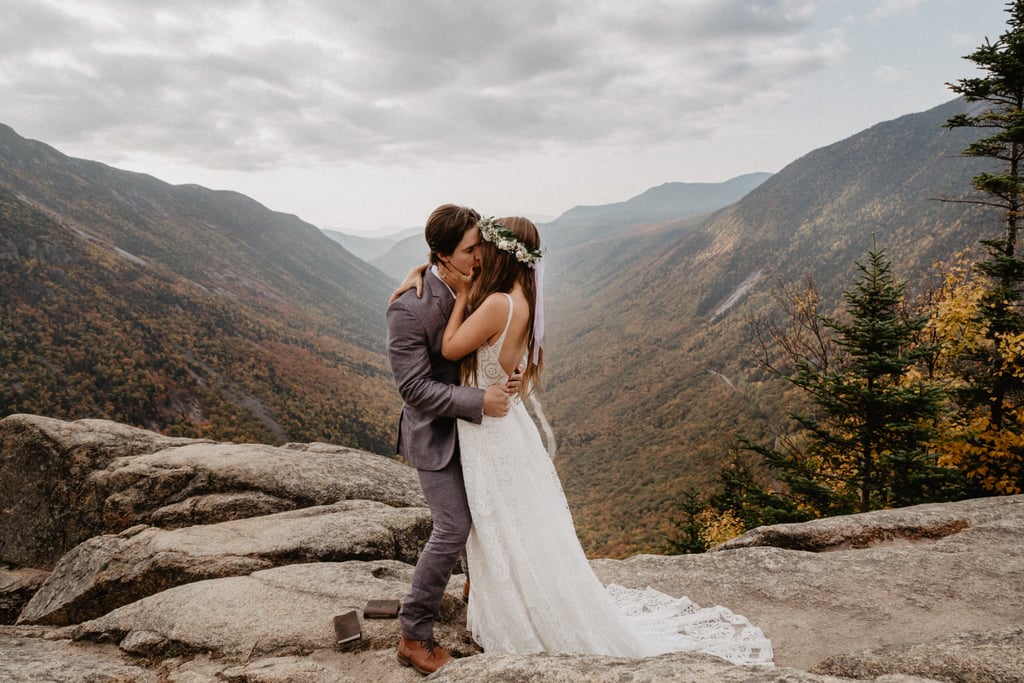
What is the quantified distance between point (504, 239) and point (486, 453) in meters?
1.44

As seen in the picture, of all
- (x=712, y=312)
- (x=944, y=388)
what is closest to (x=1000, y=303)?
(x=944, y=388)

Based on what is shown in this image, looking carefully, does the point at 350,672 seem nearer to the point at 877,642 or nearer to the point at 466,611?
the point at 466,611

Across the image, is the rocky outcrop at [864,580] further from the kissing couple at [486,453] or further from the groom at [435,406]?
the groom at [435,406]

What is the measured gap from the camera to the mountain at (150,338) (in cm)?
3672

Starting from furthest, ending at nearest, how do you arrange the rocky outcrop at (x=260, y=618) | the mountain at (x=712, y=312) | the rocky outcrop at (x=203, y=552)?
the mountain at (x=712, y=312)
the rocky outcrop at (x=203, y=552)
the rocky outcrop at (x=260, y=618)

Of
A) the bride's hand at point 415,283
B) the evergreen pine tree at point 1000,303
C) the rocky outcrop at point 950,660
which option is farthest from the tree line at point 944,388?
the bride's hand at point 415,283

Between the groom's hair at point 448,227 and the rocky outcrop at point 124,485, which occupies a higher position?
the groom's hair at point 448,227

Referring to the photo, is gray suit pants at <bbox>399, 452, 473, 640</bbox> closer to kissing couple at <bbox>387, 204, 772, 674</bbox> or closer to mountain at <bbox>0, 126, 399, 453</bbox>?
kissing couple at <bbox>387, 204, 772, 674</bbox>

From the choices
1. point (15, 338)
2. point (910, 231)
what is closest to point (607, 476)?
point (15, 338)

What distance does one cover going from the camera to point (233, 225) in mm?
155000

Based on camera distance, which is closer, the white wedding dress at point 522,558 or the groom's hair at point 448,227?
the groom's hair at point 448,227

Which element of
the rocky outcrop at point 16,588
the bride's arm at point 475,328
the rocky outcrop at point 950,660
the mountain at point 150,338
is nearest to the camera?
the rocky outcrop at point 950,660

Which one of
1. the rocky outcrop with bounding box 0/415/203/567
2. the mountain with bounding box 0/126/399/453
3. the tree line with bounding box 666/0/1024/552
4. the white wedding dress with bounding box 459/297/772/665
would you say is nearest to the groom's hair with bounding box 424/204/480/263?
the white wedding dress with bounding box 459/297/772/665

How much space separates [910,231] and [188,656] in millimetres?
134790
